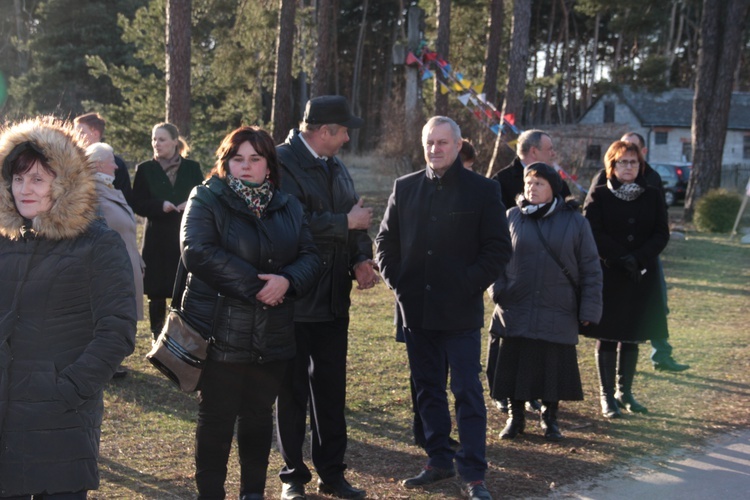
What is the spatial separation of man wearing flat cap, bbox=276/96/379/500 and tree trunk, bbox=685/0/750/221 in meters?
23.2

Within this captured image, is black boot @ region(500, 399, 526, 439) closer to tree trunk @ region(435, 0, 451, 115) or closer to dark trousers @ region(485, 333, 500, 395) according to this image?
dark trousers @ region(485, 333, 500, 395)

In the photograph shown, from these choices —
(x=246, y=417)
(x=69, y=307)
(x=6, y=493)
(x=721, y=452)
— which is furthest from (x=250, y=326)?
(x=721, y=452)

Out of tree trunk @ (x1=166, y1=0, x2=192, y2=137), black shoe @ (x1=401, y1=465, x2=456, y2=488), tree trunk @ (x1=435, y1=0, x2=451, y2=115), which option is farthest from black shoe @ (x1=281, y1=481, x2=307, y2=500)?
tree trunk @ (x1=435, y1=0, x2=451, y2=115)

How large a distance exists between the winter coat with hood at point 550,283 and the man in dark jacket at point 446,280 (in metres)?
0.91

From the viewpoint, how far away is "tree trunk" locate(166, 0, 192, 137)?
15570mm

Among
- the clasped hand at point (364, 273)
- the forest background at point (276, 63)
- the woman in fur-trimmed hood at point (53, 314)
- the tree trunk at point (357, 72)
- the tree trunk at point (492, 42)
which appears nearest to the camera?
the woman in fur-trimmed hood at point (53, 314)

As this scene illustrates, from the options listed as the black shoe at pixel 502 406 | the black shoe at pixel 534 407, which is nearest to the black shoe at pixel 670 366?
the black shoe at pixel 534 407

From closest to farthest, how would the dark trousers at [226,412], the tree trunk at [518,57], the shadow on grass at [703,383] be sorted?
1. the dark trousers at [226,412]
2. the shadow on grass at [703,383]
3. the tree trunk at [518,57]

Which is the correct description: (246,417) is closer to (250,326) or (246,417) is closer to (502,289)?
(250,326)

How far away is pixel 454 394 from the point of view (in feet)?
17.8

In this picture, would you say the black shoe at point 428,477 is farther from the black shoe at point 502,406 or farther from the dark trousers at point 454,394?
the black shoe at point 502,406

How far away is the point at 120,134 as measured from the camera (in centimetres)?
2188

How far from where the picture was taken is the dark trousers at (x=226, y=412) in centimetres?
455

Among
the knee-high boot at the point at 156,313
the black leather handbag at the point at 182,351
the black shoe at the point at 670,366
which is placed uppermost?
the black leather handbag at the point at 182,351
